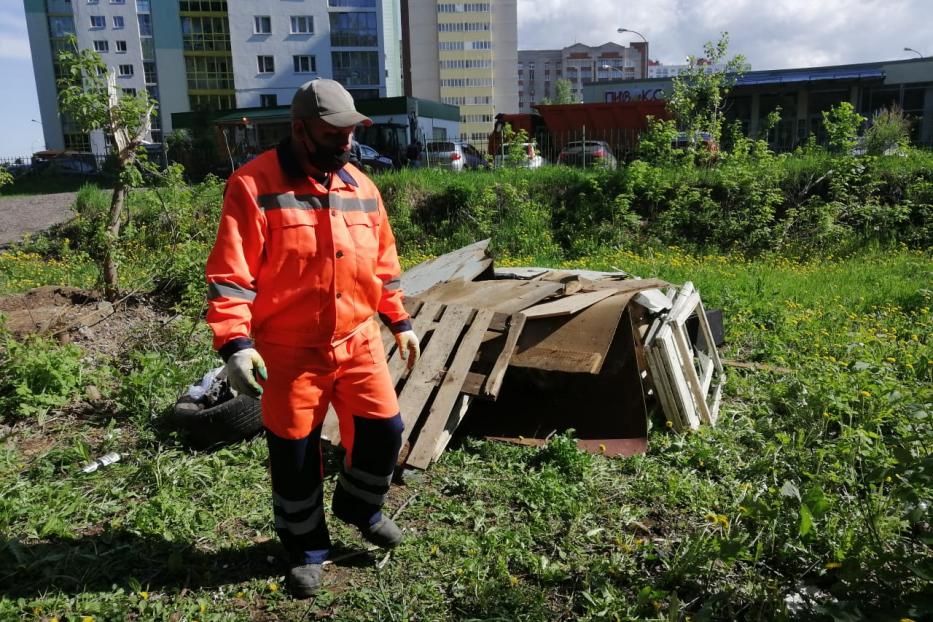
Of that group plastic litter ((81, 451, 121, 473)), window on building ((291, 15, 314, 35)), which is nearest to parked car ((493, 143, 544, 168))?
plastic litter ((81, 451, 121, 473))

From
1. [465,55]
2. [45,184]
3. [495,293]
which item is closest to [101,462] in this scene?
[495,293]

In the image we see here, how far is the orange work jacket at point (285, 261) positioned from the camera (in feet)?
8.35

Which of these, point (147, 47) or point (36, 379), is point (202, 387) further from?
point (147, 47)

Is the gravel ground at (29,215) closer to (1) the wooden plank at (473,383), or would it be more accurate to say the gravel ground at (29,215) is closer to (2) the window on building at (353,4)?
(1) the wooden plank at (473,383)

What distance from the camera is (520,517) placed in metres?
3.45

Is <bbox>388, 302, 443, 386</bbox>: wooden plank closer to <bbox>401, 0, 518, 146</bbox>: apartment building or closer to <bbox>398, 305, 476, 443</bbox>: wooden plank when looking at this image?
<bbox>398, 305, 476, 443</bbox>: wooden plank

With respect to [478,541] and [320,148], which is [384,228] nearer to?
[320,148]

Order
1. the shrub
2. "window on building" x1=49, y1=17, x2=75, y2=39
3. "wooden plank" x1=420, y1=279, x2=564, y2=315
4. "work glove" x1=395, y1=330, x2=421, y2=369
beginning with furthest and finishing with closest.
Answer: "window on building" x1=49, y1=17, x2=75, y2=39
the shrub
"wooden plank" x1=420, y1=279, x2=564, y2=315
"work glove" x1=395, y1=330, x2=421, y2=369

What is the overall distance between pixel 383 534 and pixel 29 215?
1900cm

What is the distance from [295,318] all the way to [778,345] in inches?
184

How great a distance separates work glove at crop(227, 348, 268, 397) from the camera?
248 centimetres

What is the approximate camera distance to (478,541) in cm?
322

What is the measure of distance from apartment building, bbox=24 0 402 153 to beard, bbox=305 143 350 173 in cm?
4877

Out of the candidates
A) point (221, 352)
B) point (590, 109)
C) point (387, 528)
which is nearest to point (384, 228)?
point (221, 352)
